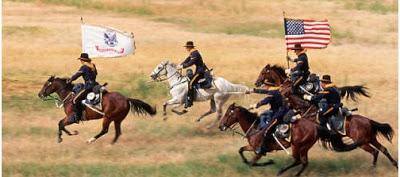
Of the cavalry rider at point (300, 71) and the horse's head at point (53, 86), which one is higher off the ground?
the cavalry rider at point (300, 71)

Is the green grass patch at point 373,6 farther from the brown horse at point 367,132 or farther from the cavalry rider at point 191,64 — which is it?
the brown horse at point 367,132

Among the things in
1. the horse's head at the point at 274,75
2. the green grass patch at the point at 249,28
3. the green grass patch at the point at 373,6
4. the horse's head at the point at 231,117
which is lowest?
the horse's head at the point at 231,117

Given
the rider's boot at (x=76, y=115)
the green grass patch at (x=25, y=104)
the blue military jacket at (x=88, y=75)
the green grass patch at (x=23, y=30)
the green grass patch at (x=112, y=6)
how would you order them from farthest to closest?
the green grass patch at (x=112, y=6) → the green grass patch at (x=23, y=30) → the green grass patch at (x=25, y=104) → the rider's boot at (x=76, y=115) → the blue military jacket at (x=88, y=75)

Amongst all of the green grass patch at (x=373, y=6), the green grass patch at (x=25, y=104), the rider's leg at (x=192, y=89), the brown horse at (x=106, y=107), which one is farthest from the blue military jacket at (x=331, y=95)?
the green grass patch at (x=373, y=6)

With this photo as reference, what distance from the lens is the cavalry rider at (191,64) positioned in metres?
31.7

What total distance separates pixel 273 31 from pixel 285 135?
2299 cm

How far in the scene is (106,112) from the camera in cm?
3012

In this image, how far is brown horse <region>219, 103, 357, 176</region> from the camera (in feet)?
86.4

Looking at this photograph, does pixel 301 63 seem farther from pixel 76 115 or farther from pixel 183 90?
pixel 76 115

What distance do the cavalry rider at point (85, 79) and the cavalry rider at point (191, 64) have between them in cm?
342

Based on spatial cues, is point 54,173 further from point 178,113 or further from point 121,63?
point 121,63

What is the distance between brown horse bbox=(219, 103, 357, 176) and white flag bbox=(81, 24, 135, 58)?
621 centimetres

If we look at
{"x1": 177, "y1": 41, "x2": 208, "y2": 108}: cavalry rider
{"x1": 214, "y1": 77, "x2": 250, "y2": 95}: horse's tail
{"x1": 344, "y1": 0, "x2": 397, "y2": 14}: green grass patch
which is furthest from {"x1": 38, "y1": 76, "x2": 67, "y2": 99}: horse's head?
{"x1": 344, "y1": 0, "x2": 397, "y2": 14}: green grass patch

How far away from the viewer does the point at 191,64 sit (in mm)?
31688
